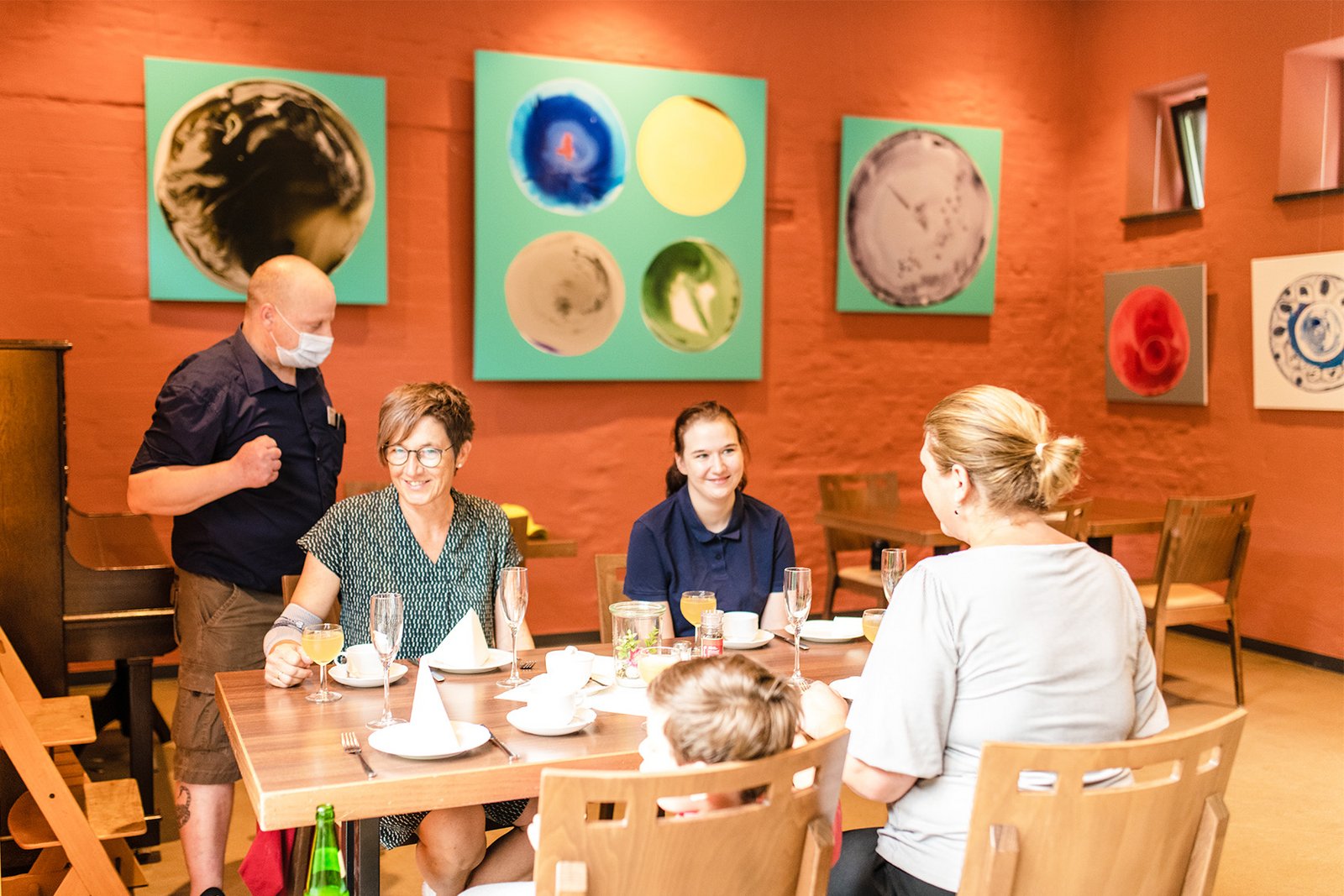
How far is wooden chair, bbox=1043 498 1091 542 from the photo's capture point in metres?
4.82

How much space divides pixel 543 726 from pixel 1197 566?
3.68 metres

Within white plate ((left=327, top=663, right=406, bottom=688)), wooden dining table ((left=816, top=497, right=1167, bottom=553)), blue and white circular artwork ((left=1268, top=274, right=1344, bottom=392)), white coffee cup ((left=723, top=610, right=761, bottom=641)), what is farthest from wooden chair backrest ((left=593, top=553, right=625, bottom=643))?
blue and white circular artwork ((left=1268, top=274, right=1344, bottom=392))

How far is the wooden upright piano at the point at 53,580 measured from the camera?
3061mm

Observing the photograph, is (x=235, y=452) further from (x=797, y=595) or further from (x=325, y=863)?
(x=325, y=863)

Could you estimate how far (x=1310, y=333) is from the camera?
5.49 meters

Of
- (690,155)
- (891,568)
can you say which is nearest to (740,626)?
(891,568)

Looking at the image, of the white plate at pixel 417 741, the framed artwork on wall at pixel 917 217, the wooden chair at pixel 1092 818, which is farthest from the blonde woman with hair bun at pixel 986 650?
the framed artwork on wall at pixel 917 217

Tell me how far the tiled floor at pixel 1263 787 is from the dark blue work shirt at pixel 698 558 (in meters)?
0.96

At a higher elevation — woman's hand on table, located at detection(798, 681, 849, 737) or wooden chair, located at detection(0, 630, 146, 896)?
woman's hand on table, located at detection(798, 681, 849, 737)

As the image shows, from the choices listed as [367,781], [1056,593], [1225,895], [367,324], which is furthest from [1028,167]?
[367,781]

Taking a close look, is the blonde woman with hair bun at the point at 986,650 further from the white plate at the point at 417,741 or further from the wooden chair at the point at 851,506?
the wooden chair at the point at 851,506

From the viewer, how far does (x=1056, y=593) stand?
1825 mm

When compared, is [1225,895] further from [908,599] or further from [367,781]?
[367,781]

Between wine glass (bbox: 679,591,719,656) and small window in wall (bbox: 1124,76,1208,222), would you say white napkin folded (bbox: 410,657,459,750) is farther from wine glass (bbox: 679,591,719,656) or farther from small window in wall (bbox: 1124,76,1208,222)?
small window in wall (bbox: 1124,76,1208,222)
